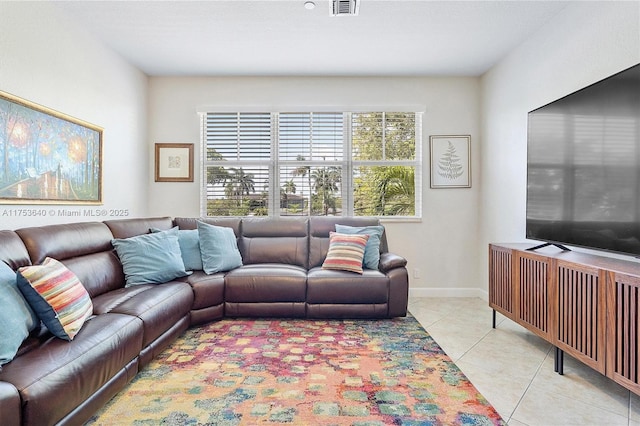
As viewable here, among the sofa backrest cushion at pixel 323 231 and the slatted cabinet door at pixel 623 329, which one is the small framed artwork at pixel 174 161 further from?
the slatted cabinet door at pixel 623 329

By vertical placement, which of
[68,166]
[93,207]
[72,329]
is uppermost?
[68,166]

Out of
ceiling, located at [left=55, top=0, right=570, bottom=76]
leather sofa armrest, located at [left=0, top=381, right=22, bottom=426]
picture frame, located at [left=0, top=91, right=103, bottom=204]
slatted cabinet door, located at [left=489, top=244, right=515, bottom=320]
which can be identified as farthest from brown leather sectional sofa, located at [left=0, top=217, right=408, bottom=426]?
ceiling, located at [left=55, top=0, right=570, bottom=76]

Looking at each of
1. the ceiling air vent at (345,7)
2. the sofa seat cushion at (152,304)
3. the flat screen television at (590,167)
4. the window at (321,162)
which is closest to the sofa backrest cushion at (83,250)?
the sofa seat cushion at (152,304)

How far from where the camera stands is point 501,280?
2787 millimetres

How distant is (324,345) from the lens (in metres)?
2.51

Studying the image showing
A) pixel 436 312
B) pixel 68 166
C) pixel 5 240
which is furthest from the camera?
pixel 436 312

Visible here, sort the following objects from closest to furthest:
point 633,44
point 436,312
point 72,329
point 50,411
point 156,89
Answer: point 50,411, point 72,329, point 633,44, point 436,312, point 156,89

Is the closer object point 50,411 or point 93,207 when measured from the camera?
point 50,411

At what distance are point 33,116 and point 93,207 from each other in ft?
3.13

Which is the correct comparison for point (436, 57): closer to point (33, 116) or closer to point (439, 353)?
point (439, 353)

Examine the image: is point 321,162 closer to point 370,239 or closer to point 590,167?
point 370,239

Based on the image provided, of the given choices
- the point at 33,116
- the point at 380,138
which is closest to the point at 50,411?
the point at 33,116

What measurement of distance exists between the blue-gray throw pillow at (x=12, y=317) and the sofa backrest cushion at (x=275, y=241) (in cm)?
204

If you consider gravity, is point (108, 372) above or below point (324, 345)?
above
